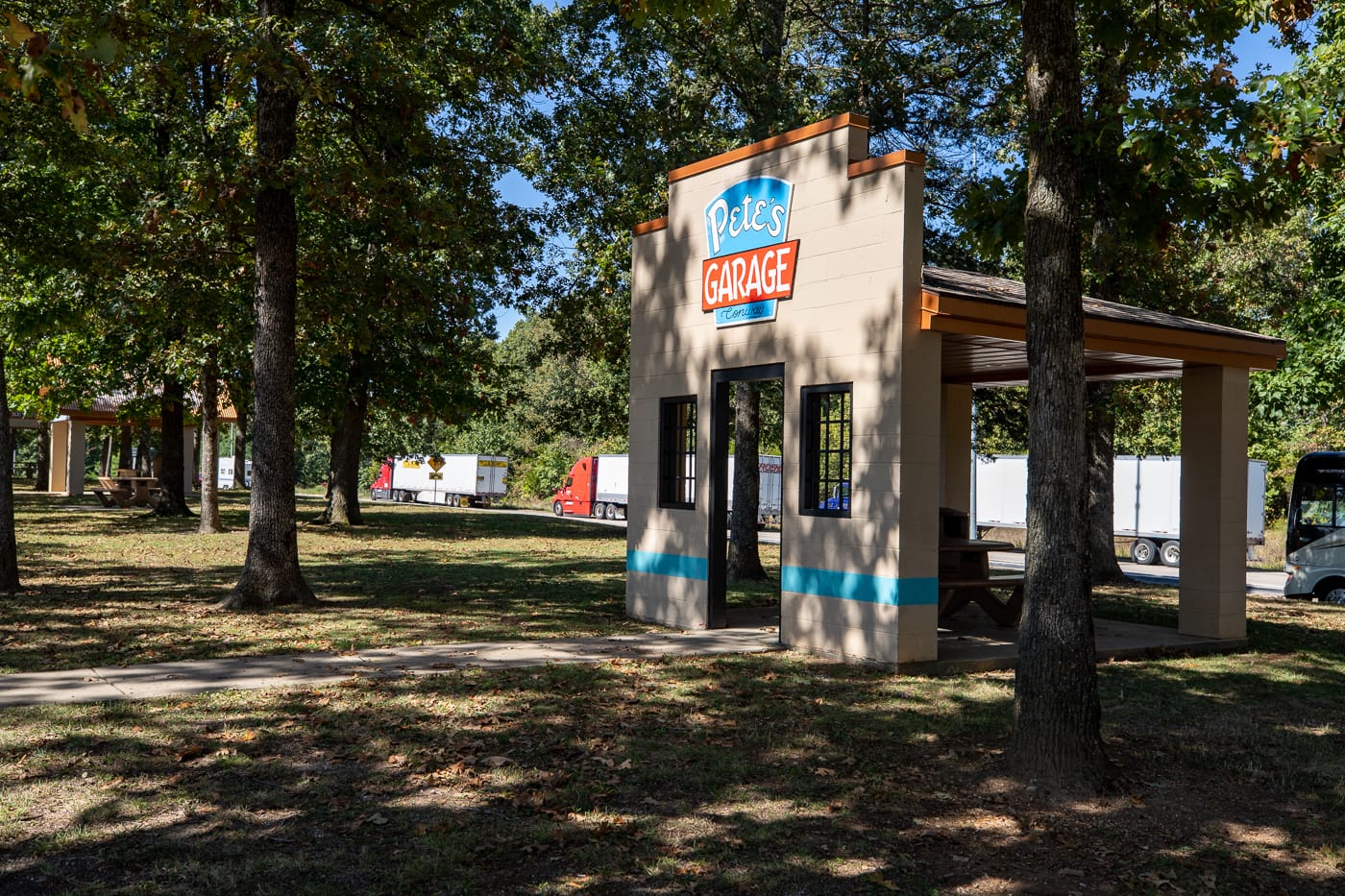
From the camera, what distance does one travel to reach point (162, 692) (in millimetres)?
8414

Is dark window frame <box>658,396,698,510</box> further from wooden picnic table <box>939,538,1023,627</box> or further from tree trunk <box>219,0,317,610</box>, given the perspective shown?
tree trunk <box>219,0,317,610</box>

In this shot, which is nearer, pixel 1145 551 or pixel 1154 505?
pixel 1154 505

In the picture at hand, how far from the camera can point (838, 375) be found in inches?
423

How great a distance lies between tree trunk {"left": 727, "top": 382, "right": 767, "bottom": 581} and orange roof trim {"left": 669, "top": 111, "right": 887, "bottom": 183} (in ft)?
18.8

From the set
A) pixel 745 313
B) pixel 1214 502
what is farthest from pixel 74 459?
pixel 1214 502

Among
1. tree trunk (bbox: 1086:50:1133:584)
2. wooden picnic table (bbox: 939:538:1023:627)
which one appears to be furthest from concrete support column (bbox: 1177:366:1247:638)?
tree trunk (bbox: 1086:50:1133:584)

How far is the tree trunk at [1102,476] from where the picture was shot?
18266 mm

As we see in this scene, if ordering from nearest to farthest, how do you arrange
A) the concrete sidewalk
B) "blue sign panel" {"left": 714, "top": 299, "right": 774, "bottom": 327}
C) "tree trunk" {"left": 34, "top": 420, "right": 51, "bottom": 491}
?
the concrete sidewalk
"blue sign panel" {"left": 714, "top": 299, "right": 774, "bottom": 327}
"tree trunk" {"left": 34, "top": 420, "right": 51, "bottom": 491}

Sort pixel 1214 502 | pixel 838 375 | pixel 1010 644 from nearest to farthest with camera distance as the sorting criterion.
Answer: pixel 838 375 → pixel 1010 644 → pixel 1214 502

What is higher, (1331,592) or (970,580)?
(970,580)

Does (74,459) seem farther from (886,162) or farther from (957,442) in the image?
(886,162)

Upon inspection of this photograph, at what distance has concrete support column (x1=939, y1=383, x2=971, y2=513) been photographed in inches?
641

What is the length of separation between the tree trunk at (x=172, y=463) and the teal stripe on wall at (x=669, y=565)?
2100 cm

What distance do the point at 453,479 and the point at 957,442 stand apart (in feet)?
159
